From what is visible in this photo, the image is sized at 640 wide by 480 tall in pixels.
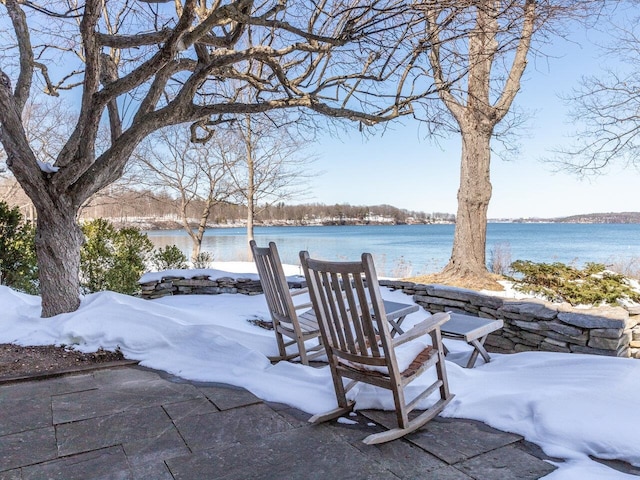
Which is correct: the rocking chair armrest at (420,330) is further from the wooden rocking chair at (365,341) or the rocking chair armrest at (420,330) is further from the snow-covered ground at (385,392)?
the snow-covered ground at (385,392)

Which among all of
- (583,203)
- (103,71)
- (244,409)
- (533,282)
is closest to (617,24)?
(533,282)

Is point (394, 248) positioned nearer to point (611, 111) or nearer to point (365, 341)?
point (611, 111)

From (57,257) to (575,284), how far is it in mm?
6034

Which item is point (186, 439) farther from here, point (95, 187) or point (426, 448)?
point (95, 187)

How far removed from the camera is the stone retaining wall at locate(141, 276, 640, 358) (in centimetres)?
370

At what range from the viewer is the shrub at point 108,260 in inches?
222

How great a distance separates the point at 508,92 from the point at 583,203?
2529 cm

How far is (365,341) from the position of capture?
199 centimetres

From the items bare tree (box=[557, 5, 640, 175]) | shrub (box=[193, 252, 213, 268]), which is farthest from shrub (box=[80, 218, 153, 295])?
bare tree (box=[557, 5, 640, 175])

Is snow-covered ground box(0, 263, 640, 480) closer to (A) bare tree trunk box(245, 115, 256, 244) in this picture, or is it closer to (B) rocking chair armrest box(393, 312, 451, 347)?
(B) rocking chair armrest box(393, 312, 451, 347)

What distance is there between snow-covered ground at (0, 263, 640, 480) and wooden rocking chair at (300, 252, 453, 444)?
→ 0.16m

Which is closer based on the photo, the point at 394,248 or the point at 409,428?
the point at 409,428

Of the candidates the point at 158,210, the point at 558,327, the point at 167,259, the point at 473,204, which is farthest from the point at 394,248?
the point at 558,327

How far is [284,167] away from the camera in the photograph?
11250 mm
